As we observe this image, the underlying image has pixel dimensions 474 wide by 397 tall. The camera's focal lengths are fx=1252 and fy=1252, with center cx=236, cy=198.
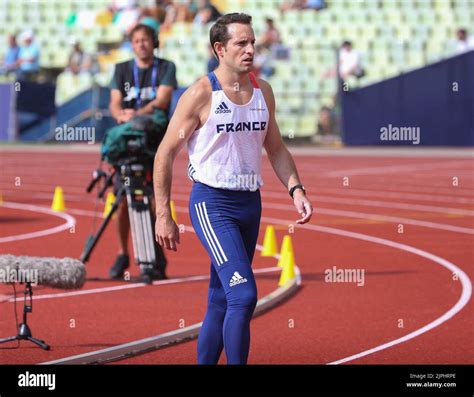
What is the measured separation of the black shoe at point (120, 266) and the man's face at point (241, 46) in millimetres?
5029

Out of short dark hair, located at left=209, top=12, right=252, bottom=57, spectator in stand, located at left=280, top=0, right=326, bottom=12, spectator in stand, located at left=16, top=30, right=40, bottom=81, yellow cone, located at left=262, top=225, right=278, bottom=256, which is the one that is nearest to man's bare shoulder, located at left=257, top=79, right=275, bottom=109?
short dark hair, located at left=209, top=12, right=252, bottom=57

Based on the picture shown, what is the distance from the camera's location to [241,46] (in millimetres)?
6488

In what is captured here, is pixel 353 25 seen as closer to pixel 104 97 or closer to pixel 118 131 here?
pixel 104 97

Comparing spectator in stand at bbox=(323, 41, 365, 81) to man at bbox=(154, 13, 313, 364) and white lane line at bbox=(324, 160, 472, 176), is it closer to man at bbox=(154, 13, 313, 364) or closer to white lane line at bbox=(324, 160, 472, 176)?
white lane line at bbox=(324, 160, 472, 176)

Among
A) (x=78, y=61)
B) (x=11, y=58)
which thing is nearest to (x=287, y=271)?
(x=11, y=58)

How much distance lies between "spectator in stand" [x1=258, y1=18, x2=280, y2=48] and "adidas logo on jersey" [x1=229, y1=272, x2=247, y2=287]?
82.1ft

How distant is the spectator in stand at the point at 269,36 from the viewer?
31111mm

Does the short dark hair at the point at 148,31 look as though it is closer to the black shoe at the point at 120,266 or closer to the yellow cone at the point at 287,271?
the black shoe at the point at 120,266

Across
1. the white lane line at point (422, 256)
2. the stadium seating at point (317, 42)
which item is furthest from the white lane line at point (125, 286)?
the stadium seating at point (317, 42)

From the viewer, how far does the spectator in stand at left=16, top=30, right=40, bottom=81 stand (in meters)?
33.0

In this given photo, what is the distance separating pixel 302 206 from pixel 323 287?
14.8 feet

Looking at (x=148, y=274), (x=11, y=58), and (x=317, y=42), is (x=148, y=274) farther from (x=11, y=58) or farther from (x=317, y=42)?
(x=317, y=42)
